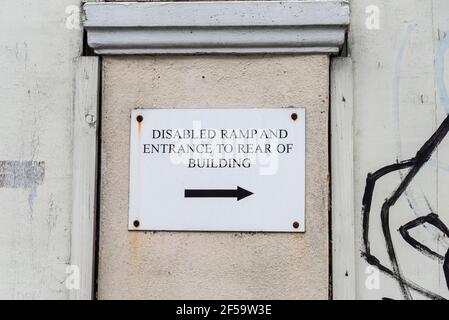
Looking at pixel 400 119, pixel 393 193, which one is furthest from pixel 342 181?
pixel 400 119

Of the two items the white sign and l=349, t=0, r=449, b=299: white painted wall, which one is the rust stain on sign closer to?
the white sign

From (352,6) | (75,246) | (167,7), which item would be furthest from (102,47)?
(352,6)

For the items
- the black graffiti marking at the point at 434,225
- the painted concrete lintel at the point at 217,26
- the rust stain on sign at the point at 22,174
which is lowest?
the black graffiti marking at the point at 434,225

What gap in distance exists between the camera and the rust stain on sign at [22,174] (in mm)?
3201

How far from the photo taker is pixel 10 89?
10.6 feet

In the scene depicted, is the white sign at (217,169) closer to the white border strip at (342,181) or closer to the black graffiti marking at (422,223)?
the white border strip at (342,181)

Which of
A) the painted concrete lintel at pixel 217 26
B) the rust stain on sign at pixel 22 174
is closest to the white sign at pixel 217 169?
the painted concrete lintel at pixel 217 26

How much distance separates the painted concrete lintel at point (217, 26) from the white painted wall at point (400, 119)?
0.61 ft

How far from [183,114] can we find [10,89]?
2.53 feet

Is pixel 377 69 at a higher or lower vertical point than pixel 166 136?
higher

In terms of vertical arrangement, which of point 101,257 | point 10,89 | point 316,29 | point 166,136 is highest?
point 316,29

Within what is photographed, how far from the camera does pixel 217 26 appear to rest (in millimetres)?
3078

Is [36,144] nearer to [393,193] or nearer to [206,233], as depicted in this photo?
[206,233]

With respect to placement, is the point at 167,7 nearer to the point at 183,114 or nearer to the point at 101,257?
the point at 183,114
